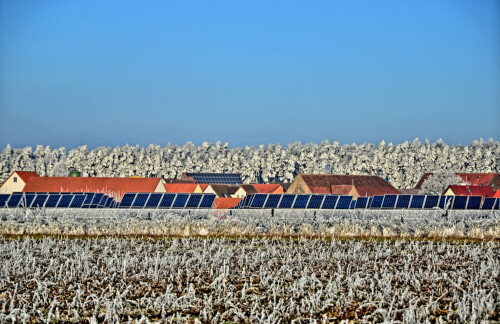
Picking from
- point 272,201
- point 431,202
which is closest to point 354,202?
point 431,202

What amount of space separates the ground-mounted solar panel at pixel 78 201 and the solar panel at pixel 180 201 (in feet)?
19.4

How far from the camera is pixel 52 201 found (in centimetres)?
5156

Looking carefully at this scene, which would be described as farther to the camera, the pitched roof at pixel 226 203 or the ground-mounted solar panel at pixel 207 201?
the pitched roof at pixel 226 203

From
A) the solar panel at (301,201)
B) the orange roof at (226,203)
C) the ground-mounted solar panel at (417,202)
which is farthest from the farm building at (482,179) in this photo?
the solar panel at (301,201)

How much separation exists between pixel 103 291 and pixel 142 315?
2.53 metres

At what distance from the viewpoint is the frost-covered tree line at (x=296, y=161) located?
472 feet

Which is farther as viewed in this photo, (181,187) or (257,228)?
(181,187)

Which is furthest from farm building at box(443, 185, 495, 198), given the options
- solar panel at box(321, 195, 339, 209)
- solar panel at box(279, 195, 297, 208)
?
solar panel at box(279, 195, 297, 208)

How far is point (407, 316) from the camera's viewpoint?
15.9m

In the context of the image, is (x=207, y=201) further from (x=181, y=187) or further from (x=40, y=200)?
(x=181, y=187)

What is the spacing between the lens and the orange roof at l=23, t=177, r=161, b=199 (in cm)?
8739

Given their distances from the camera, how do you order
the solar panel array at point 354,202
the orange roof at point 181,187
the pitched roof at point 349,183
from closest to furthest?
the solar panel array at point 354,202, the pitched roof at point 349,183, the orange roof at point 181,187

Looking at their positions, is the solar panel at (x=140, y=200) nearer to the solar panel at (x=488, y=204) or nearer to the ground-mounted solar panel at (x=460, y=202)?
the ground-mounted solar panel at (x=460, y=202)

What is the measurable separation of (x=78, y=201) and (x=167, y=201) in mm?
5724
